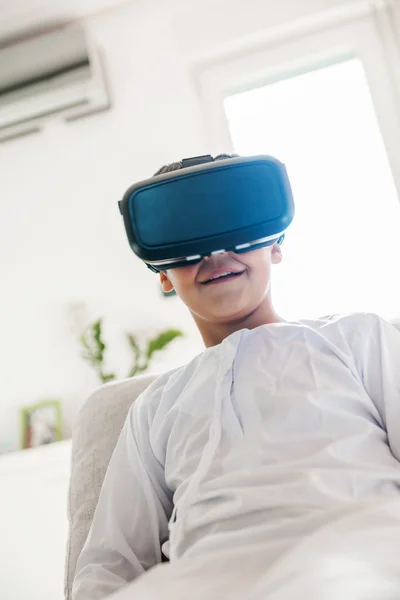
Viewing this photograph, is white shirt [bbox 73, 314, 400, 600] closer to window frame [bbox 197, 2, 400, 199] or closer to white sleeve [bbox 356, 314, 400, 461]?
white sleeve [bbox 356, 314, 400, 461]

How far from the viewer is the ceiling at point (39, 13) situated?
2.28 metres

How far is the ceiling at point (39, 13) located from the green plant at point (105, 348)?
128 cm

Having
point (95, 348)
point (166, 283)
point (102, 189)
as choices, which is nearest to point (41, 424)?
point (95, 348)

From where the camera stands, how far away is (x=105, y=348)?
220 centimetres

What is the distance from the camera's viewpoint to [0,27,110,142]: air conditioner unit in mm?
2254

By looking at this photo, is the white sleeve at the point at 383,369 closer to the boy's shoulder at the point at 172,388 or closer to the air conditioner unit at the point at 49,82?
the boy's shoulder at the point at 172,388

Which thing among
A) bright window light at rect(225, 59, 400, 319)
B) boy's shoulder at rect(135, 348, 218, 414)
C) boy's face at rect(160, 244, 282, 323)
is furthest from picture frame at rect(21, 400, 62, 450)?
boy's face at rect(160, 244, 282, 323)

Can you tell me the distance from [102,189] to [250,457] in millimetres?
1746

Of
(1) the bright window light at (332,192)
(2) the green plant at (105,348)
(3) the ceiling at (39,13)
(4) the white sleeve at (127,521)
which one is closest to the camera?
(4) the white sleeve at (127,521)

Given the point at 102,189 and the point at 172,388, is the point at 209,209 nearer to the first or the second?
the point at 172,388

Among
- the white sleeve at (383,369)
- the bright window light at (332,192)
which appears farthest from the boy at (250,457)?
the bright window light at (332,192)

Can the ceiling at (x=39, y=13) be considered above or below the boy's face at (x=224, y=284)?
above

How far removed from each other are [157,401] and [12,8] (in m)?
1.99

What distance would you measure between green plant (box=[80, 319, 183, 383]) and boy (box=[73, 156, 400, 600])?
39.0 inches
